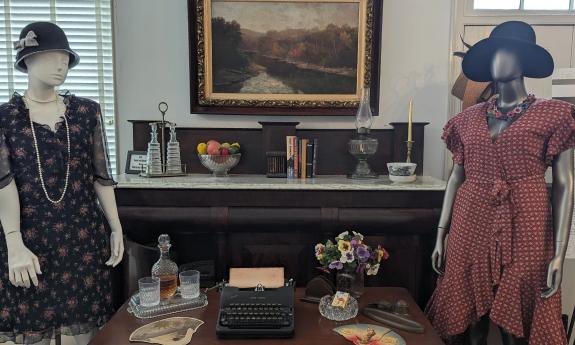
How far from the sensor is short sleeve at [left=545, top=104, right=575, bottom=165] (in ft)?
4.54

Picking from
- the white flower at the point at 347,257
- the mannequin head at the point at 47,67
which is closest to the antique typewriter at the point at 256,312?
the white flower at the point at 347,257

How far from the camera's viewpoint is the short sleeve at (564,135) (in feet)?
4.54

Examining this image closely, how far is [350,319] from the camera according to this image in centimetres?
158

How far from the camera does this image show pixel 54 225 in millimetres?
1464

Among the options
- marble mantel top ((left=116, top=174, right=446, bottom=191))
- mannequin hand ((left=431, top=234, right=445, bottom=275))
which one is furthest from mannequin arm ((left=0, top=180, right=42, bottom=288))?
mannequin hand ((left=431, top=234, right=445, bottom=275))

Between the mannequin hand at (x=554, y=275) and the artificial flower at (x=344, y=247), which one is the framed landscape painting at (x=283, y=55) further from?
the mannequin hand at (x=554, y=275)

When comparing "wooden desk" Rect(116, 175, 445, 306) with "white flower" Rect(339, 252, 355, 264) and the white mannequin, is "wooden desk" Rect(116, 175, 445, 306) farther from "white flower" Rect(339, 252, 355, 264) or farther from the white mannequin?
the white mannequin

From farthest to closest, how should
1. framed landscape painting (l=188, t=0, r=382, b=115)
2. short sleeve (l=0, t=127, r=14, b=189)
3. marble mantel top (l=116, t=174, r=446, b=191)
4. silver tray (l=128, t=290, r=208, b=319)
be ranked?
framed landscape painting (l=188, t=0, r=382, b=115) → marble mantel top (l=116, t=174, r=446, b=191) → silver tray (l=128, t=290, r=208, b=319) → short sleeve (l=0, t=127, r=14, b=189)

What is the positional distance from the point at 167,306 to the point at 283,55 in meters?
1.47

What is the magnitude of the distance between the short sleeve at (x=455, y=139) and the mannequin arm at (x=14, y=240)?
1629 mm

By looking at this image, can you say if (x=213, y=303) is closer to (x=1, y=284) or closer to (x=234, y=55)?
(x=1, y=284)

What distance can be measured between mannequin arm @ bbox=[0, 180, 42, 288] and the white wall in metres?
1.11

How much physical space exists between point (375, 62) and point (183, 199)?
1.31 meters

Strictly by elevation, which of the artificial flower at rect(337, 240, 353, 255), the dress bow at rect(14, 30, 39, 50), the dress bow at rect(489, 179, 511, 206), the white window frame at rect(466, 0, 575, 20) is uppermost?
the white window frame at rect(466, 0, 575, 20)
